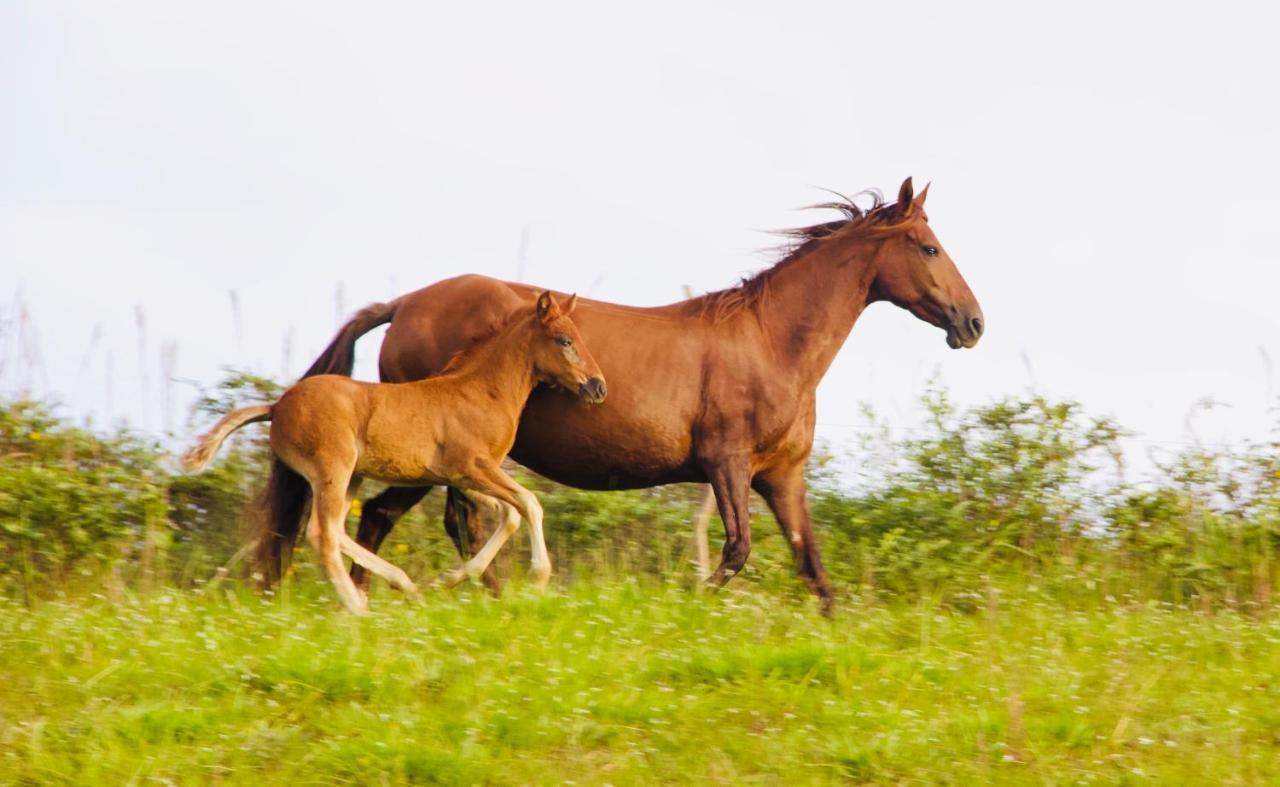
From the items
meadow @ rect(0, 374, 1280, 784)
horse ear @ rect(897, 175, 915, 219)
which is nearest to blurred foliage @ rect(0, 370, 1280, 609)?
meadow @ rect(0, 374, 1280, 784)

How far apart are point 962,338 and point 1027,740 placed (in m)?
3.16

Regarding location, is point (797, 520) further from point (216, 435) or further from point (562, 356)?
point (216, 435)

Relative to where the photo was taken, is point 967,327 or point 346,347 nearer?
point 967,327

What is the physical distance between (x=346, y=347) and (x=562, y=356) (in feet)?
4.52

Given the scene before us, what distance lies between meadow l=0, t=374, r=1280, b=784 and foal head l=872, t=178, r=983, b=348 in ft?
4.46

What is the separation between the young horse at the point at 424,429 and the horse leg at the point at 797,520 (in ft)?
3.84

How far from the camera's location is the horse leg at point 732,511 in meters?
7.67

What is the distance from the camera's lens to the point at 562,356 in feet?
25.1

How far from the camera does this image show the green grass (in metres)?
5.19

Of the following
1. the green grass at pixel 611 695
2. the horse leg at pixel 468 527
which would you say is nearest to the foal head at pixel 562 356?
the horse leg at pixel 468 527

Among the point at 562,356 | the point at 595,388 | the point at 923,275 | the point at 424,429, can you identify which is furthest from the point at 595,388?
Answer: the point at 923,275

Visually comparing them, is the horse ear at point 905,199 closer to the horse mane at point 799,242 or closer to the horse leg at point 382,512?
the horse mane at point 799,242

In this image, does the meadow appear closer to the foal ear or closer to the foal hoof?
the foal hoof

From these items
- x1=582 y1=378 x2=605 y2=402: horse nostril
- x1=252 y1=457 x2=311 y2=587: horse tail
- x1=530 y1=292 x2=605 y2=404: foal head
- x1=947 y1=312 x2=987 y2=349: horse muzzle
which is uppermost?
x1=947 y1=312 x2=987 y2=349: horse muzzle
